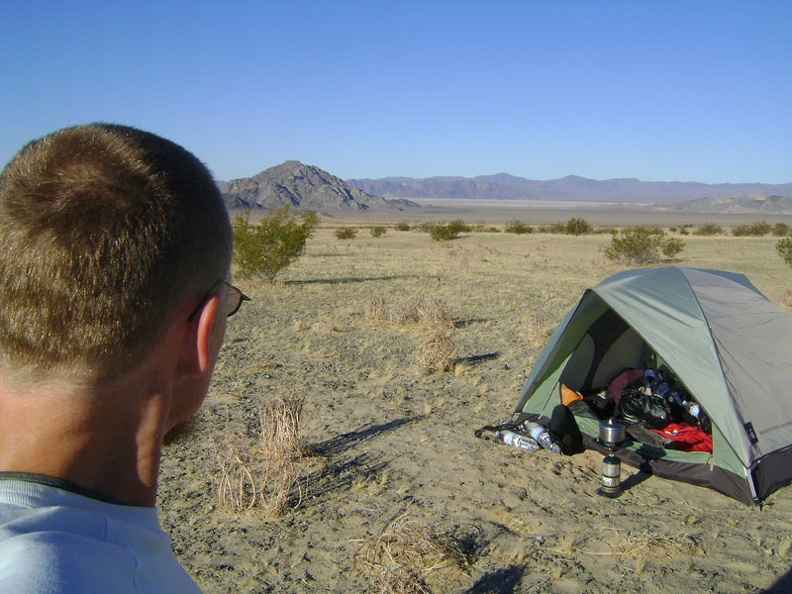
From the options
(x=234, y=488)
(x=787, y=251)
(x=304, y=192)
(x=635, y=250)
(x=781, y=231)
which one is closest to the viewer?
(x=234, y=488)

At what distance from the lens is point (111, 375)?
0.94 meters

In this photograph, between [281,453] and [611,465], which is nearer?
[611,465]

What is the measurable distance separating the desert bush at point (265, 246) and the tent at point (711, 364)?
37.6ft

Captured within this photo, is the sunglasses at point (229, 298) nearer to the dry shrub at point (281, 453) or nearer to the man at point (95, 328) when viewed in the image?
the man at point (95, 328)

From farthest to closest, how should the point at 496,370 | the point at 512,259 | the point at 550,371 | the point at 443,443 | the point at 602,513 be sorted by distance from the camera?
the point at 512,259 → the point at 496,370 → the point at 550,371 → the point at 443,443 → the point at 602,513

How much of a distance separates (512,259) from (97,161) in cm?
2528

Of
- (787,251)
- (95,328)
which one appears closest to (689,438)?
(95,328)

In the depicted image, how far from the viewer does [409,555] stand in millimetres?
4242

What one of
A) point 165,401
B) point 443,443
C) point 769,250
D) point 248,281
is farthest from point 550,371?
point 769,250

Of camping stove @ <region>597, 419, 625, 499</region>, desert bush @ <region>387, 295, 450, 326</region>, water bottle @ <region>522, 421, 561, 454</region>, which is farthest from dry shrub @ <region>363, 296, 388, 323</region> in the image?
camping stove @ <region>597, 419, 625, 499</region>

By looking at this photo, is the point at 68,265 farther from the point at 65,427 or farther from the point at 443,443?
the point at 443,443

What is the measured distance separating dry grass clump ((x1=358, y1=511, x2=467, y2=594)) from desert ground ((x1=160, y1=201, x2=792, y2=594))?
0.01 m

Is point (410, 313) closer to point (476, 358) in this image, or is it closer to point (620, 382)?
point (476, 358)

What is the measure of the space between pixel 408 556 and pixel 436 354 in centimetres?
486
